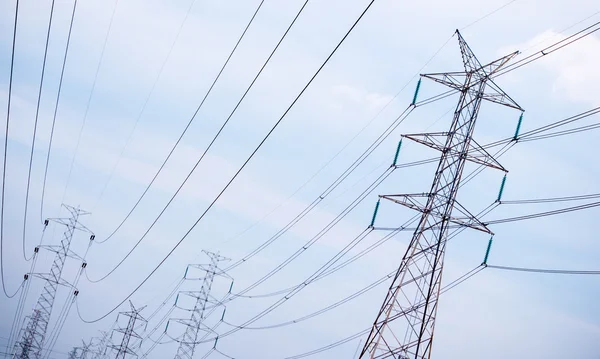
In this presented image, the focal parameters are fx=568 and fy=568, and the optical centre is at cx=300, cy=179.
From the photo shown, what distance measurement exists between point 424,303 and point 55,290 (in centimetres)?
3339

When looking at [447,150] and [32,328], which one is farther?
[32,328]

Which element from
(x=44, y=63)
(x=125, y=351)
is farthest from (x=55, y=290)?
(x=44, y=63)

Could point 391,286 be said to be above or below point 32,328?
below

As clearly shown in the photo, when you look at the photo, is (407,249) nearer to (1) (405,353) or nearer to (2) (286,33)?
(1) (405,353)

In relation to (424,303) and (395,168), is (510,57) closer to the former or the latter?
(395,168)

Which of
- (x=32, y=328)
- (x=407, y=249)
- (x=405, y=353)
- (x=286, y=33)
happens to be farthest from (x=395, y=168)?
(x=32, y=328)

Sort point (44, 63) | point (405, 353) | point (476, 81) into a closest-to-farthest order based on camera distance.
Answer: point (405, 353), point (44, 63), point (476, 81)

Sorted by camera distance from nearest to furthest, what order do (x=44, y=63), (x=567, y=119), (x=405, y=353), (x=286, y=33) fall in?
(x=286, y=33) < (x=567, y=119) < (x=405, y=353) < (x=44, y=63)

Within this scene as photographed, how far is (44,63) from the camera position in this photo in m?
18.0

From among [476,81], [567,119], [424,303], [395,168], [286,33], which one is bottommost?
[424,303]

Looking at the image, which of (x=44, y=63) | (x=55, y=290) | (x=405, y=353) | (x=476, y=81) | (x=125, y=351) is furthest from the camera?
(x=55, y=290)

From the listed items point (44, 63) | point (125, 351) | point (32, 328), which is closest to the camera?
point (44, 63)

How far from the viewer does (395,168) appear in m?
20.1

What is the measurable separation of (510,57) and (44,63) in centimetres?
1524
